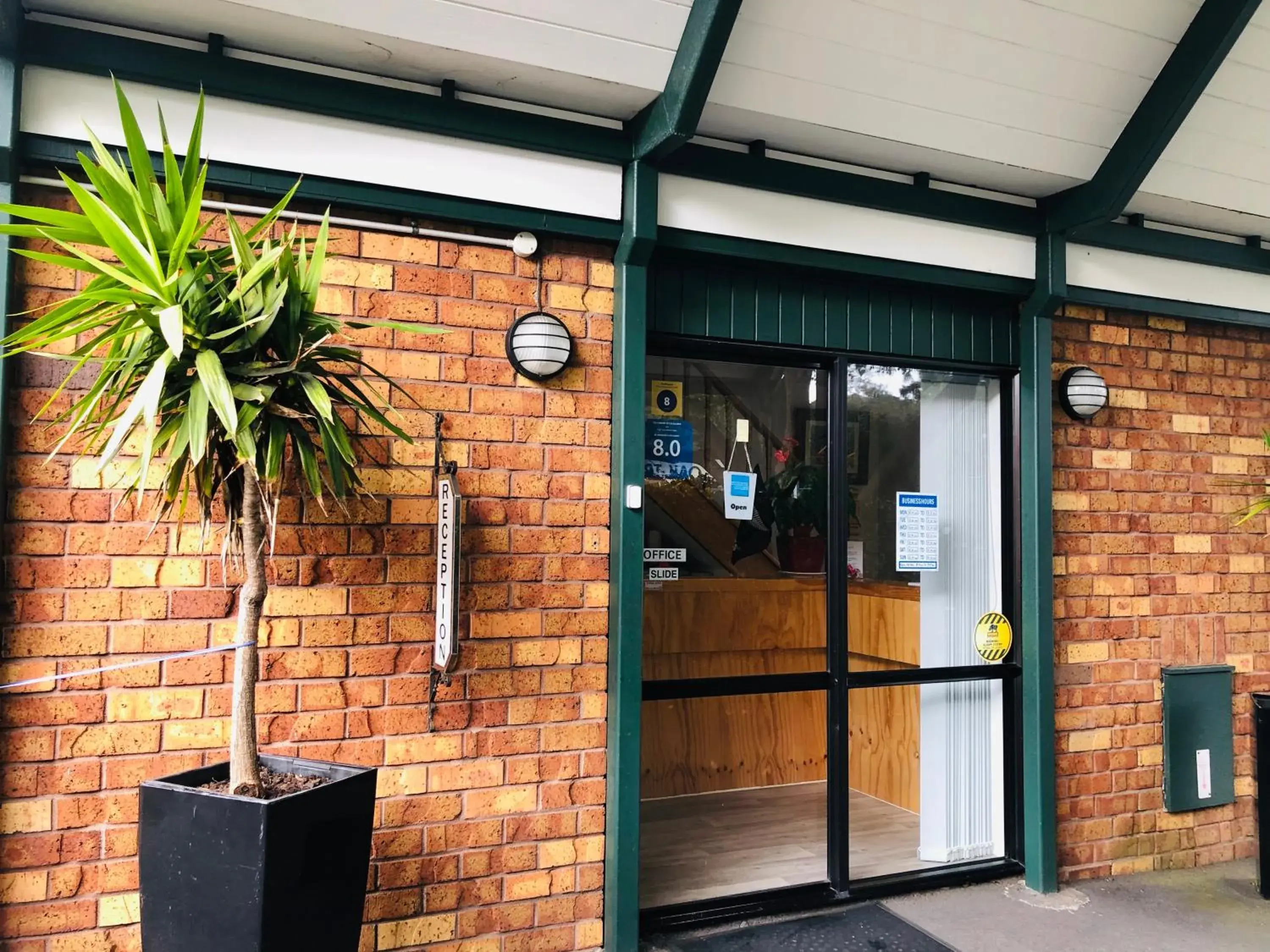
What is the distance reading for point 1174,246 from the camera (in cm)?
389

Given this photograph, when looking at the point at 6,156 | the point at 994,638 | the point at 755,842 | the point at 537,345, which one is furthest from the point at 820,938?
the point at 6,156

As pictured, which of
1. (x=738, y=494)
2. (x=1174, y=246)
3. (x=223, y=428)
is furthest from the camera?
(x=1174, y=246)

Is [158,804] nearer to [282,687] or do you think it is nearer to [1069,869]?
[282,687]

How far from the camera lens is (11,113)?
233 cm

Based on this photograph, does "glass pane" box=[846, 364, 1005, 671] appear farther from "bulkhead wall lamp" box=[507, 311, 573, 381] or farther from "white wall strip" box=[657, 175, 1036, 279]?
"bulkhead wall lamp" box=[507, 311, 573, 381]

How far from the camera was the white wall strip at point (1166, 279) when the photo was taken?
374 cm

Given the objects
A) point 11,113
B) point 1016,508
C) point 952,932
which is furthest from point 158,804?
point 1016,508

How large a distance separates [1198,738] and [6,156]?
15.8ft

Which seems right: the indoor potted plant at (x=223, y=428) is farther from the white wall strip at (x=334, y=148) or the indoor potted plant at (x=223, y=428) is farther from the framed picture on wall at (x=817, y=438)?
the framed picture on wall at (x=817, y=438)

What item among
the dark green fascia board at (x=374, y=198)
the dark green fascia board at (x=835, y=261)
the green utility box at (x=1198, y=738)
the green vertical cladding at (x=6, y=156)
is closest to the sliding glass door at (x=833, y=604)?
the dark green fascia board at (x=835, y=261)

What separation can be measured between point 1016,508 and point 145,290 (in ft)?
10.6

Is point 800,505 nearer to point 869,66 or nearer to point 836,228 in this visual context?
point 836,228

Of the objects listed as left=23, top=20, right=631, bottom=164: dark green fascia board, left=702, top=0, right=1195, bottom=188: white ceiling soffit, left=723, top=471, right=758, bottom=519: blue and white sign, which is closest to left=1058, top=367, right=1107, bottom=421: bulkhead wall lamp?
left=702, top=0, right=1195, bottom=188: white ceiling soffit

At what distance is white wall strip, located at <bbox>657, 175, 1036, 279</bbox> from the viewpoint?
3.09 meters
